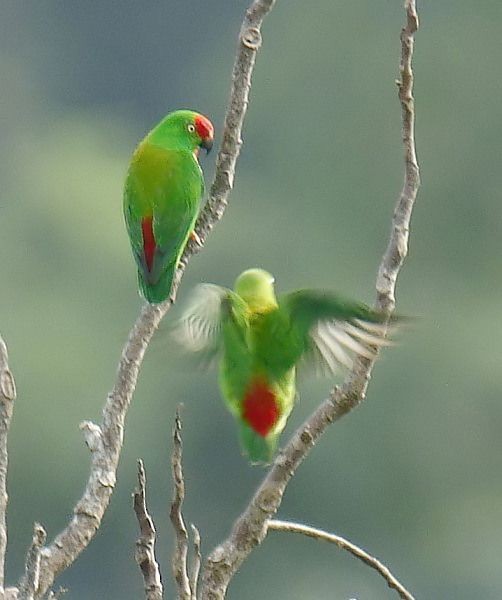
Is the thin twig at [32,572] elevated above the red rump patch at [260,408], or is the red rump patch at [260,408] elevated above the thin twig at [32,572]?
the thin twig at [32,572]

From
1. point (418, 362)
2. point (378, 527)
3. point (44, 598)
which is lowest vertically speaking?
point (378, 527)

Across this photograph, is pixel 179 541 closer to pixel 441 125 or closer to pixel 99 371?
pixel 99 371

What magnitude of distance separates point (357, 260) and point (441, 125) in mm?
3925

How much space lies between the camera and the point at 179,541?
2.10 meters

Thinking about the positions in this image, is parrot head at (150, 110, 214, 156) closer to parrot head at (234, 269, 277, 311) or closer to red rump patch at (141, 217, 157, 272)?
red rump patch at (141, 217, 157, 272)

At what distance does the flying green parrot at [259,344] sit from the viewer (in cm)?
259

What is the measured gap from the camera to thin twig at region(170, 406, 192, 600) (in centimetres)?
205

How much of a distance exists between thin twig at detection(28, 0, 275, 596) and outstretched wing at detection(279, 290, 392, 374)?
17cm

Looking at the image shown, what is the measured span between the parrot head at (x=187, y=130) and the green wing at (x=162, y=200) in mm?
67

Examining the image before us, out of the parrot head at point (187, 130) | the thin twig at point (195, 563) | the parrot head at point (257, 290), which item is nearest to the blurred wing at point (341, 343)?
the parrot head at point (257, 290)

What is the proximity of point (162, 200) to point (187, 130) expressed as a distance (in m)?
0.35

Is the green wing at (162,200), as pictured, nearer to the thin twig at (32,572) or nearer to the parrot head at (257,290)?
the parrot head at (257,290)

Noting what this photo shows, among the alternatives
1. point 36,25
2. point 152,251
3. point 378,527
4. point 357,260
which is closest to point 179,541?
point 152,251

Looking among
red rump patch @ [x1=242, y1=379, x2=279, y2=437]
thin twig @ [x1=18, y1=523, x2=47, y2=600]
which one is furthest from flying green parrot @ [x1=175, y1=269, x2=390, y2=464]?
thin twig @ [x1=18, y1=523, x2=47, y2=600]
